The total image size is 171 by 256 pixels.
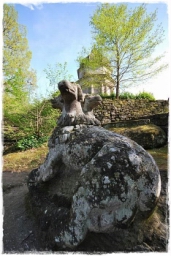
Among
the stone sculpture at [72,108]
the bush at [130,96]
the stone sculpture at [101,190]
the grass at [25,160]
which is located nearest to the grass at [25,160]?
the grass at [25,160]

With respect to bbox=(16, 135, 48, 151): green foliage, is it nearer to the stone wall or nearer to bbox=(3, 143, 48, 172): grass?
bbox=(3, 143, 48, 172): grass

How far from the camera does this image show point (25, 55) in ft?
34.3

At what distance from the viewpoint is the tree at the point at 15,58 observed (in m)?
8.88

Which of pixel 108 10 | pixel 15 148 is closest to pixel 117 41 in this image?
pixel 108 10

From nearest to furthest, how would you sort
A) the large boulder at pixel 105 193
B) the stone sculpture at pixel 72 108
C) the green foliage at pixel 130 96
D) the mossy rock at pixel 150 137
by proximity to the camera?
the large boulder at pixel 105 193
the stone sculpture at pixel 72 108
the mossy rock at pixel 150 137
the green foliage at pixel 130 96

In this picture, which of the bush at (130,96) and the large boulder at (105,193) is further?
the bush at (130,96)

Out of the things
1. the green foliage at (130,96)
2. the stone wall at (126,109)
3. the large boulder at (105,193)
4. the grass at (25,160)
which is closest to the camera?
the large boulder at (105,193)

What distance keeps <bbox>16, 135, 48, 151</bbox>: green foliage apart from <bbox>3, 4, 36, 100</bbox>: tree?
2.21m

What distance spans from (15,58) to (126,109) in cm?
750

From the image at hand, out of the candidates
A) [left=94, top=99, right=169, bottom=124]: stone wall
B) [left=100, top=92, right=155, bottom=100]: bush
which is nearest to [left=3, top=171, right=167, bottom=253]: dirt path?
[left=94, top=99, right=169, bottom=124]: stone wall

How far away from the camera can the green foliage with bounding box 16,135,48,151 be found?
8163 mm

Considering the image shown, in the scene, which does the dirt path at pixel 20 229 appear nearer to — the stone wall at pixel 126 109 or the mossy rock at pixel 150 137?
the mossy rock at pixel 150 137

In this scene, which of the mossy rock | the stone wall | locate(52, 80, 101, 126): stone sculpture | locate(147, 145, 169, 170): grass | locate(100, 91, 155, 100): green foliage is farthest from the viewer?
locate(100, 91, 155, 100): green foliage

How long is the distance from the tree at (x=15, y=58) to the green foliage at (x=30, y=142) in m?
2.21
